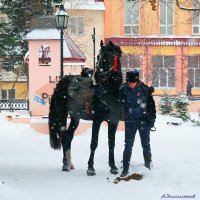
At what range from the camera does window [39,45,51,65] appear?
17.8 meters

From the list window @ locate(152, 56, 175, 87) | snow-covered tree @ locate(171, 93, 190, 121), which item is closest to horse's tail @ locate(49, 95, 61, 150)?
snow-covered tree @ locate(171, 93, 190, 121)

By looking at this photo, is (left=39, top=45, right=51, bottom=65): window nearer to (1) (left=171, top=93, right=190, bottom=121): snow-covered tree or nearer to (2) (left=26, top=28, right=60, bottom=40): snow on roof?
(2) (left=26, top=28, right=60, bottom=40): snow on roof

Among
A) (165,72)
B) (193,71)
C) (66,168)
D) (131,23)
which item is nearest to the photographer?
(66,168)

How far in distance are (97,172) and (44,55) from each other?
8.82 meters

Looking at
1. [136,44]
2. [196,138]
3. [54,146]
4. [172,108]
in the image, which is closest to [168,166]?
[54,146]

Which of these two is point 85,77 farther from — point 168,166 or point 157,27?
point 157,27

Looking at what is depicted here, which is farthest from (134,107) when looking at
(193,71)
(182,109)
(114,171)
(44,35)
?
(193,71)

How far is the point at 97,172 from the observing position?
9844mm

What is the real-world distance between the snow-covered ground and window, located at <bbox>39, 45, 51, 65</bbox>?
3493 mm

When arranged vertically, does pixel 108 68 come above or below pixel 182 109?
above

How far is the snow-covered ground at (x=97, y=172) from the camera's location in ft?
25.8

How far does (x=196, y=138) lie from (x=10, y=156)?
233 inches

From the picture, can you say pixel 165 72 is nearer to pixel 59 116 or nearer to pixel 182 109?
pixel 182 109

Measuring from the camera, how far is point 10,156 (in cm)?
1269
